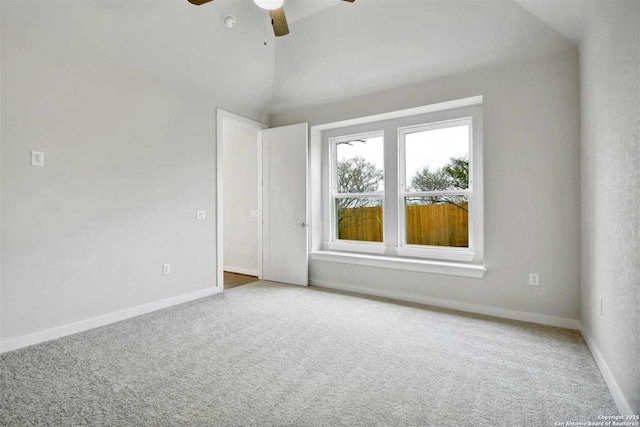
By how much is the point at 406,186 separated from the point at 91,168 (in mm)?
3324

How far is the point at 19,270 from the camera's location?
254cm

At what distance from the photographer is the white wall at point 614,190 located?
1.55 m

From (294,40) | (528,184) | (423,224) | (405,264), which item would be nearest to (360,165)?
(423,224)

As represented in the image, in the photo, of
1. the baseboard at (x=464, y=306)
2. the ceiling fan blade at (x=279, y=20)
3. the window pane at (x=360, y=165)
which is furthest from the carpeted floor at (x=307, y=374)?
the ceiling fan blade at (x=279, y=20)

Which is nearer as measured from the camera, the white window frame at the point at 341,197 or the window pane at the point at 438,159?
the window pane at the point at 438,159

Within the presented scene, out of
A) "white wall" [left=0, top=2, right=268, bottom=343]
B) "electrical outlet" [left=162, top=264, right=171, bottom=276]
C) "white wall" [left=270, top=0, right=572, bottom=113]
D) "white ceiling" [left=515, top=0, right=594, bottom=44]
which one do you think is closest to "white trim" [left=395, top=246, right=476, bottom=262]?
"white wall" [left=270, top=0, right=572, bottom=113]

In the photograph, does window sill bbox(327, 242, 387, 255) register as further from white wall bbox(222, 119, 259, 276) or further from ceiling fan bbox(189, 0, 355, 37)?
ceiling fan bbox(189, 0, 355, 37)

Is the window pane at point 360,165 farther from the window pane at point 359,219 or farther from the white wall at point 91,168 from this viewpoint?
the white wall at point 91,168

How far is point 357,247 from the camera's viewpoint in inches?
175

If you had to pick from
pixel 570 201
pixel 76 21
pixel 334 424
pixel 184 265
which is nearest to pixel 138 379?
pixel 334 424

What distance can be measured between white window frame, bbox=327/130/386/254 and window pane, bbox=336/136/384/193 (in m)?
0.04

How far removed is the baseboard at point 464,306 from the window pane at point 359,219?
2.25 feet

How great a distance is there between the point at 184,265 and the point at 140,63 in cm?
215

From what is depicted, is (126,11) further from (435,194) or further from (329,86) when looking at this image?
(435,194)
